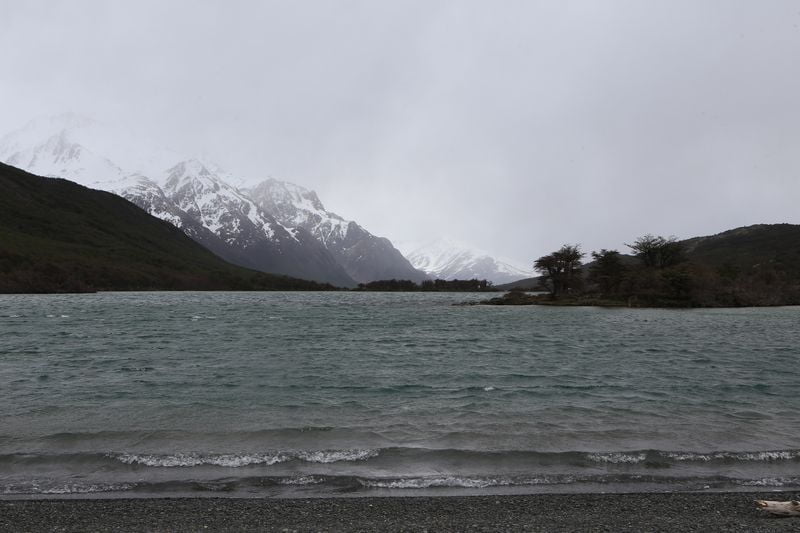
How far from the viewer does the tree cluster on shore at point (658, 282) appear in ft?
498

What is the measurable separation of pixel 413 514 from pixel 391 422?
956cm

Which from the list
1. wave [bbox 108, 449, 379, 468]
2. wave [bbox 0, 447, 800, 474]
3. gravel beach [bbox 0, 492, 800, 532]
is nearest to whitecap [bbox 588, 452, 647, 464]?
wave [bbox 0, 447, 800, 474]

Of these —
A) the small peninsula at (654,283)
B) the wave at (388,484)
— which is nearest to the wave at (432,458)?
the wave at (388,484)

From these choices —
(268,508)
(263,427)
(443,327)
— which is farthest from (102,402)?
(443,327)

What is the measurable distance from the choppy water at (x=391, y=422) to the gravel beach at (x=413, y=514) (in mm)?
1129

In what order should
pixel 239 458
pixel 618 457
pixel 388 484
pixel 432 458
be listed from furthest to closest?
pixel 432 458, pixel 618 457, pixel 239 458, pixel 388 484

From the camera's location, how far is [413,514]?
43.6 ft

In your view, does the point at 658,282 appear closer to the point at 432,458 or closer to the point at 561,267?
the point at 561,267

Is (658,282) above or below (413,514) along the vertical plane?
above

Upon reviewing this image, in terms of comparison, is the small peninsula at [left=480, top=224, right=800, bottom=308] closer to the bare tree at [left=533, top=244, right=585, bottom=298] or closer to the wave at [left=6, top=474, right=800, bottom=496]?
the bare tree at [left=533, top=244, right=585, bottom=298]

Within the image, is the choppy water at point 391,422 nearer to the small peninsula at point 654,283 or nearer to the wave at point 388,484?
the wave at point 388,484

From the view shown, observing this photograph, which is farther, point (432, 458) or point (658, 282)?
point (658, 282)

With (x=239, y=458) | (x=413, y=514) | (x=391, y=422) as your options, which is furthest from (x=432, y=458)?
(x=239, y=458)

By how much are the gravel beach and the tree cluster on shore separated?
511 feet
